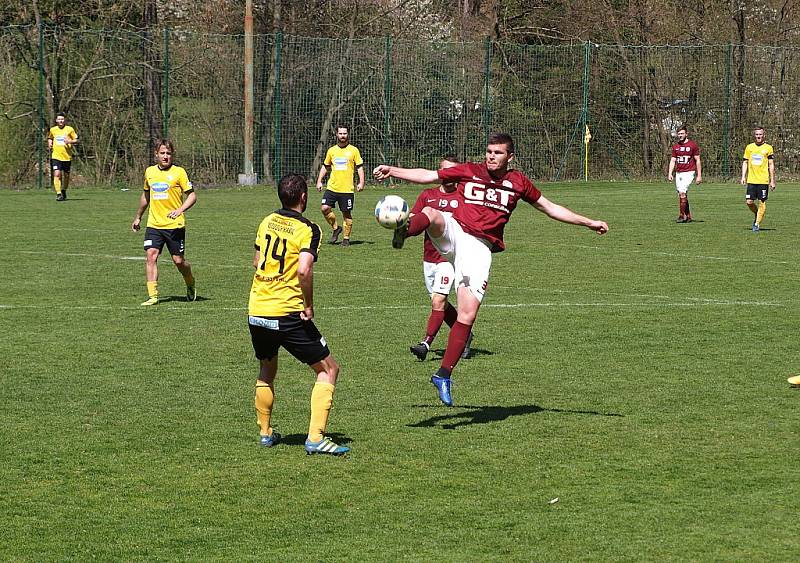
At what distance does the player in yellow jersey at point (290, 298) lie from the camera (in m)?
8.27

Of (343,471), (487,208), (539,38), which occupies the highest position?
(539,38)

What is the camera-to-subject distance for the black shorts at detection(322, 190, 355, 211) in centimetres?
2348

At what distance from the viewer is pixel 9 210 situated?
30.4 m

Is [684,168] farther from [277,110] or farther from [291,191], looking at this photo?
[291,191]

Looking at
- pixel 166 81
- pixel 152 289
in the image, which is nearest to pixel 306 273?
pixel 152 289

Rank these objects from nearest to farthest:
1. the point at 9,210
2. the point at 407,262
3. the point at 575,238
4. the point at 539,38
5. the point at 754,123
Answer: the point at 407,262 → the point at 575,238 → the point at 9,210 → the point at 754,123 → the point at 539,38

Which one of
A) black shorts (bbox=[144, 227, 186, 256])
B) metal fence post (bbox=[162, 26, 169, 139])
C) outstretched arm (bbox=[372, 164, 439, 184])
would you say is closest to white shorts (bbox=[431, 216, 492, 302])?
outstretched arm (bbox=[372, 164, 439, 184])

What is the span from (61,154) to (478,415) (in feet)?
88.1

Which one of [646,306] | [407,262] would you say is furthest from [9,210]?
[646,306]

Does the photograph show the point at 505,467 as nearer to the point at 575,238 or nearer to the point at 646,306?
the point at 646,306

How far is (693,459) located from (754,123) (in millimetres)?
38741

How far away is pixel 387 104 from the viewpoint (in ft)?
133

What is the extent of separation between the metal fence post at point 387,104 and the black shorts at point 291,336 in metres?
32.2

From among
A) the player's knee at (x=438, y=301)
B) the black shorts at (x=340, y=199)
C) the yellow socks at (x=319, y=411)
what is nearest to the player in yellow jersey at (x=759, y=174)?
the black shorts at (x=340, y=199)
